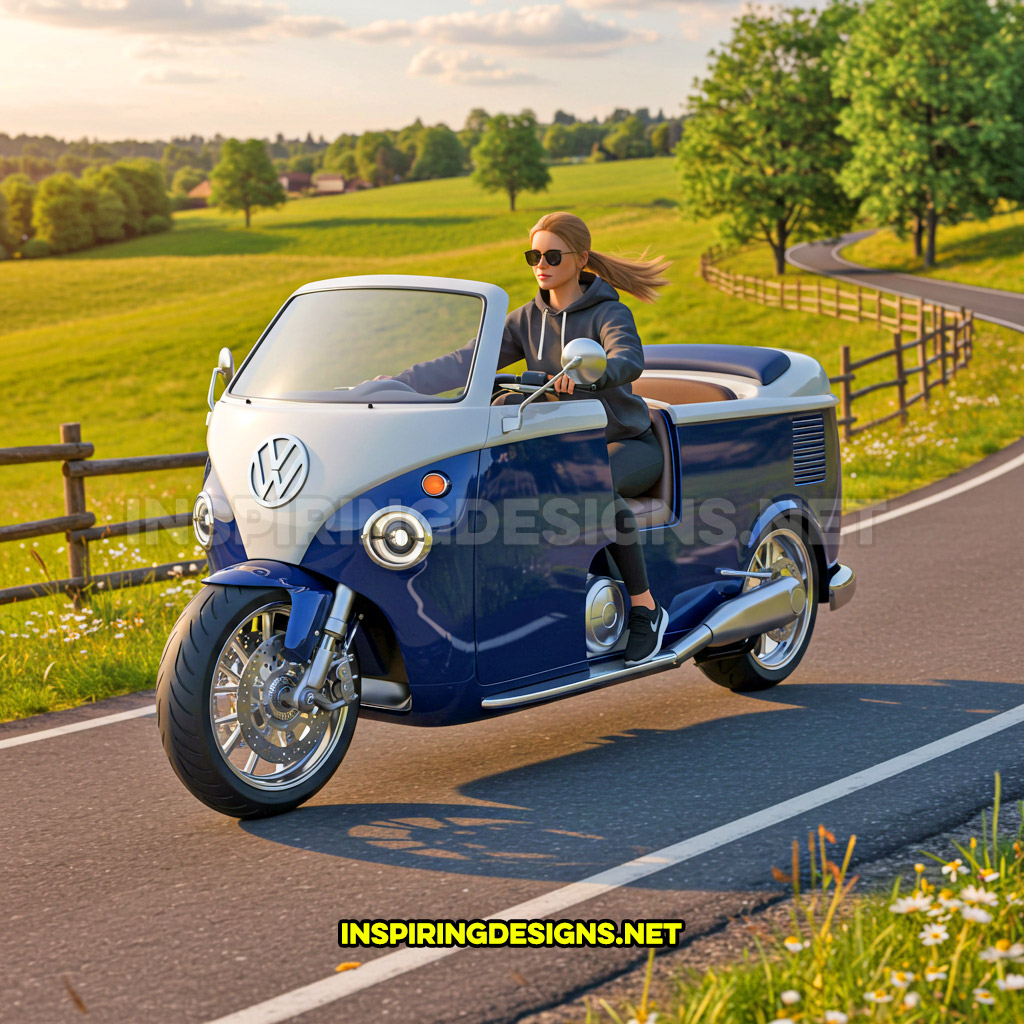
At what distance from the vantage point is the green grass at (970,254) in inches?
2152

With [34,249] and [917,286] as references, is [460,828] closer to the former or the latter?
[917,286]

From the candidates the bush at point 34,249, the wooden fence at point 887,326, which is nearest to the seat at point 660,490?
the wooden fence at point 887,326

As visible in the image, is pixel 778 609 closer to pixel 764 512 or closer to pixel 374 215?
pixel 764 512

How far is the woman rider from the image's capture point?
561 centimetres

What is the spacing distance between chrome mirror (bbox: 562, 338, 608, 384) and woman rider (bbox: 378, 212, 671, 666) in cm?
52


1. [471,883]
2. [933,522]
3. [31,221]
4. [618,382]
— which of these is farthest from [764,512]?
[31,221]

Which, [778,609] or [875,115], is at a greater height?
[875,115]

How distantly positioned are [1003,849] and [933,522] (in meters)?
7.35

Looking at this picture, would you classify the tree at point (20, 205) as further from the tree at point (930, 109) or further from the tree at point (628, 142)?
→ the tree at point (628, 142)

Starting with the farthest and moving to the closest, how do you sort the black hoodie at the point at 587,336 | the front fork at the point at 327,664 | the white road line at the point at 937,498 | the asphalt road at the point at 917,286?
the asphalt road at the point at 917,286
the white road line at the point at 937,498
the black hoodie at the point at 587,336
the front fork at the point at 327,664

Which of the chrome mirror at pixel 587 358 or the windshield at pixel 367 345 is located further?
the windshield at pixel 367 345

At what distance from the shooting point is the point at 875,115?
2234 inches

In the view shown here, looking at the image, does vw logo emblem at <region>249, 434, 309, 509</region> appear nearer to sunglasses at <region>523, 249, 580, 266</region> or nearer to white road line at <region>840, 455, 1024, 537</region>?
sunglasses at <region>523, 249, 580, 266</region>

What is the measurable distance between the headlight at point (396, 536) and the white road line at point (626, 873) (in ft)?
4.23
